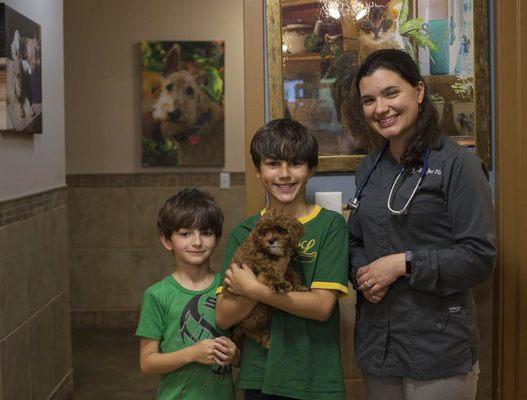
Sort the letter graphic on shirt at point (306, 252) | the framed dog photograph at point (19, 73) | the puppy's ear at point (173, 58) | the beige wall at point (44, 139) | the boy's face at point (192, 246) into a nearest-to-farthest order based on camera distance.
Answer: the letter graphic on shirt at point (306, 252) → the boy's face at point (192, 246) → the framed dog photograph at point (19, 73) → the beige wall at point (44, 139) → the puppy's ear at point (173, 58)

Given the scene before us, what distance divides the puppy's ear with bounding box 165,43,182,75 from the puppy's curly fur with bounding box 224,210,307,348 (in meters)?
3.47

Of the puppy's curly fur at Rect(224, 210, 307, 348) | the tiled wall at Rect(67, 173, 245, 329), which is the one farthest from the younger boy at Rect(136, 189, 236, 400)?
the tiled wall at Rect(67, 173, 245, 329)

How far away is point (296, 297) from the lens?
5.42ft

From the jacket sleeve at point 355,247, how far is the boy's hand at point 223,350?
36 cm

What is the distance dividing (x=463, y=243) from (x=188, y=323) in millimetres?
749

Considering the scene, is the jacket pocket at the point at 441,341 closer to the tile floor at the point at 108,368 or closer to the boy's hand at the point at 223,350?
the boy's hand at the point at 223,350

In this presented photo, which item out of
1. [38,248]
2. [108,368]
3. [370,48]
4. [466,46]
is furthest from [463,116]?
[108,368]

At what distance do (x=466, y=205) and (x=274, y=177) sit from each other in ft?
1.61

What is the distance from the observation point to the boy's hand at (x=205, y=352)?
1745mm

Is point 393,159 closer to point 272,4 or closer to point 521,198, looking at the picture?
point 521,198

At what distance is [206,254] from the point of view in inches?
73.4

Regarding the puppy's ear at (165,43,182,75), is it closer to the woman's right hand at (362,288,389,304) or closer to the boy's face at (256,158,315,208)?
the boy's face at (256,158,315,208)

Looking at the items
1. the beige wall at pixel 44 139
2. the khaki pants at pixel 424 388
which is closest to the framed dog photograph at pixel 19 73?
the beige wall at pixel 44 139

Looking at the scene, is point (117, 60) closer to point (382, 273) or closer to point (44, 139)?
point (44, 139)
